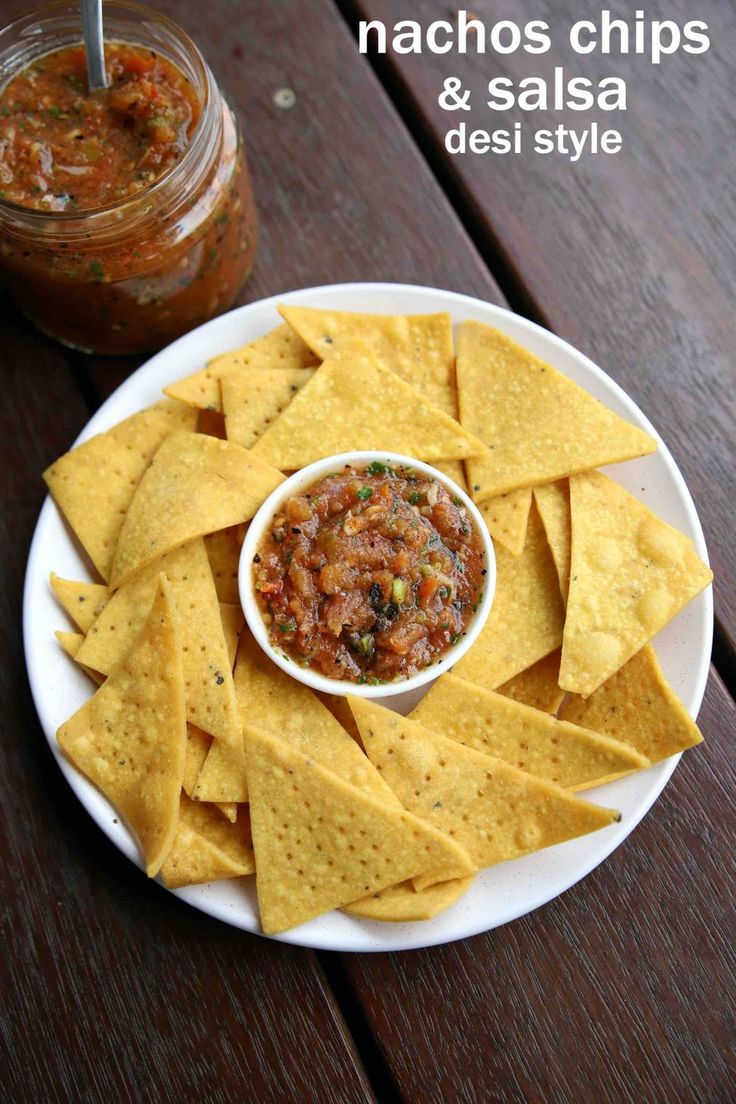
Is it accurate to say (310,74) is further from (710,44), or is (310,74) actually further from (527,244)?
(710,44)

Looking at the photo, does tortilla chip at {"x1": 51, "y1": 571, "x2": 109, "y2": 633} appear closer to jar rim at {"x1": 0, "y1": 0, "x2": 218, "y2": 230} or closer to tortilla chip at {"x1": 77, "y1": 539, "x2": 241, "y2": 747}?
tortilla chip at {"x1": 77, "y1": 539, "x2": 241, "y2": 747}

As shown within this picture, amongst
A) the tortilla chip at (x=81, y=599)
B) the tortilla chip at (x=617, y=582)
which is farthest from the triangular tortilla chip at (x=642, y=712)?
the tortilla chip at (x=81, y=599)

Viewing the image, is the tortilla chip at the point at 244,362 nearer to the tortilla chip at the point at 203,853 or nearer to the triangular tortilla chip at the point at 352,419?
the triangular tortilla chip at the point at 352,419

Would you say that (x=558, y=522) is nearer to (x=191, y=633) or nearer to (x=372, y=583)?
(x=372, y=583)

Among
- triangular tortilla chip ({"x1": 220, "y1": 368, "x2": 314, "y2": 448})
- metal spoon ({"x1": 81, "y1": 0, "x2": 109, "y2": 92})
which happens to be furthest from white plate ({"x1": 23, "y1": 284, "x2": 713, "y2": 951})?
metal spoon ({"x1": 81, "y1": 0, "x2": 109, "y2": 92})

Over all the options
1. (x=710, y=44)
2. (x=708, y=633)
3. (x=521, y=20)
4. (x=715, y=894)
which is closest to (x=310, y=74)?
(x=521, y=20)
